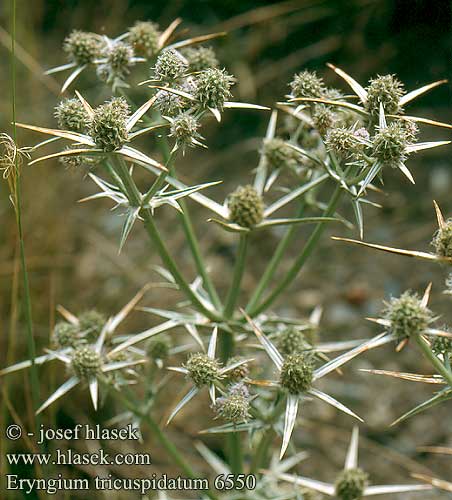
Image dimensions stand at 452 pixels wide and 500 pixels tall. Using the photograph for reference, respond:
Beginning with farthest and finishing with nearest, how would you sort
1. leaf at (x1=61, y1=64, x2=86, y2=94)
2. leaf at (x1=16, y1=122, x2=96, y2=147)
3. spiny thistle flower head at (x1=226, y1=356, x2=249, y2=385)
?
leaf at (x1=61, y1=64, x2=86, y2=94) < spiny thistle flower head at (x1=226, y1=356, x2=249, y2=385) < leaf at (x1=16, y1=122, x2=96, y2=147)

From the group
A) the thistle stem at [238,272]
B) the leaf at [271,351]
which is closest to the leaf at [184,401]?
the leaf at [271,351]

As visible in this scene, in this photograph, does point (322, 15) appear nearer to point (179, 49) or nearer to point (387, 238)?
point (387, 238)

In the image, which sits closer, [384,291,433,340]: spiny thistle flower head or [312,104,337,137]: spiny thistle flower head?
[384,291,433,340]: spiny thistle flower head

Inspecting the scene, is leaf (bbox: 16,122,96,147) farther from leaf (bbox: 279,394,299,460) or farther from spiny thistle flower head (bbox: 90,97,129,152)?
leaf (bbox: 279,394,299,460)

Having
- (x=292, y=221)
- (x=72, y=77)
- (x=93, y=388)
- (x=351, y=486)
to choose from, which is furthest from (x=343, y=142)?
(x=351, y=486)

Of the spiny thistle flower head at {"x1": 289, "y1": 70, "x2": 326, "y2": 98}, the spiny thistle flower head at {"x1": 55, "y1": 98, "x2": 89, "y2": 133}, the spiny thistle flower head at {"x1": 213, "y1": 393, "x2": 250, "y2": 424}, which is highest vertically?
the spiny thistle flower head at {"x1": 289, "y1": 70, "x2": 326, "y2": 98}

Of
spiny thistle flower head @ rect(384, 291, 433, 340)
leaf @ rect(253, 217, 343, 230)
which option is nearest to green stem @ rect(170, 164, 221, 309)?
leaf @ rect(253, 217, 343, 230)

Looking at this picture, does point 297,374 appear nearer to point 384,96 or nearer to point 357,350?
point 357,350
